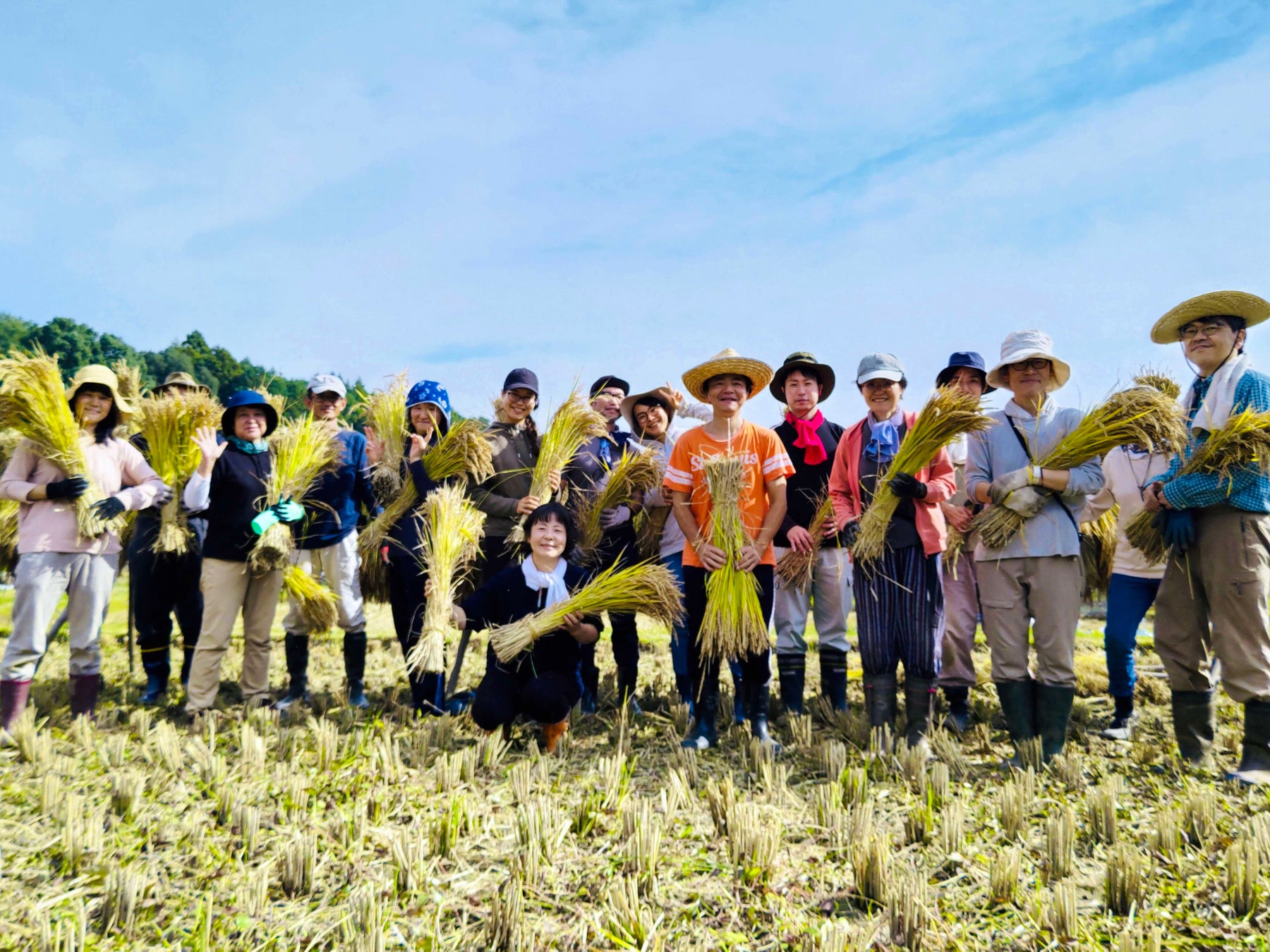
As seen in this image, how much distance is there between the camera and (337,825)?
2695mm

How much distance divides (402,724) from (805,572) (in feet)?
7.36

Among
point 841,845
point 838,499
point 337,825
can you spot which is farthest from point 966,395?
point 337,825

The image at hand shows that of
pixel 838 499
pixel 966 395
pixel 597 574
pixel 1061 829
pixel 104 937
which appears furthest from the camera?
pixel 597 574

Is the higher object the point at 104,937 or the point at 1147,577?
the point at 1147,577

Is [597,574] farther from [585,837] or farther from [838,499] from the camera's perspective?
[585,837]

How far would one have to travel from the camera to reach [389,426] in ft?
16.0

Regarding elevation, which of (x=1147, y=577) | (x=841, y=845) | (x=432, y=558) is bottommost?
(x=841, y=845)

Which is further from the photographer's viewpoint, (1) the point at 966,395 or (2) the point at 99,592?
(2) the point at 99,592

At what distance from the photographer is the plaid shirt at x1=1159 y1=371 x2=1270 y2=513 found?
3.15 m

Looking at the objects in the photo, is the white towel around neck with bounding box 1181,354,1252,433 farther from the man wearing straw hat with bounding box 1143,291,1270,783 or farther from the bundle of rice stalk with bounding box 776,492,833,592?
the bundle of rice stalk with bounding box 776,492,833,592

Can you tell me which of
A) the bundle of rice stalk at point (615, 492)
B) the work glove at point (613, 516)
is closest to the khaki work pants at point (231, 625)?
the bundle of rice stalk at point (615, 492)

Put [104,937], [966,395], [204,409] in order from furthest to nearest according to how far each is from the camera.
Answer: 1. [204,409]
2. [966,395]
3. [104,937]

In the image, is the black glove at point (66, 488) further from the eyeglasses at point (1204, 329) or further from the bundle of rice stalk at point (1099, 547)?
the bundle of rice stalk at point (1099, 547)

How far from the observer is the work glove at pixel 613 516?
14.4 feet
